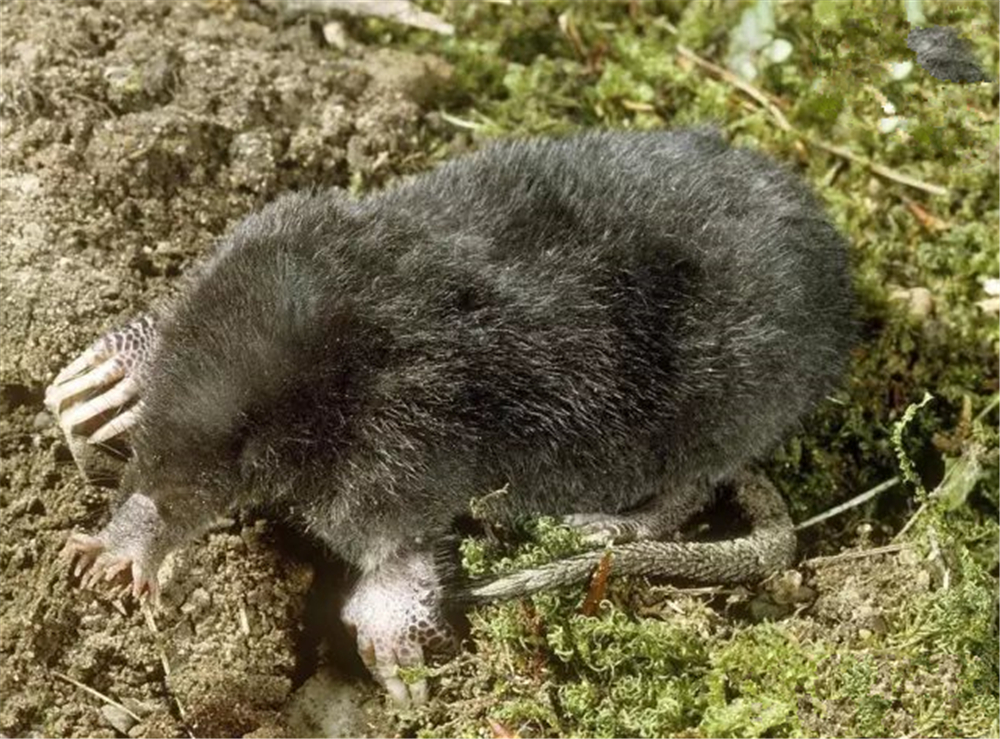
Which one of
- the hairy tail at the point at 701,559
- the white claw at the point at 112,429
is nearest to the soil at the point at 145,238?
the white claw at the point at 112,429

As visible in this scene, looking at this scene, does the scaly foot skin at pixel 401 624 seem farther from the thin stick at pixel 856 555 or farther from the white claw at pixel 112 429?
the thin stick at pixel 856 555

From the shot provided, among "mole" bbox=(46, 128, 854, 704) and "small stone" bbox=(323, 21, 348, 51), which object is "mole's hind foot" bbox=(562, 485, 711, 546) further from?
"small stone" bbox=(323, 21, 348, 51)

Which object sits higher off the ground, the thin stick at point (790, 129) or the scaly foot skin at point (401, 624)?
the thin stick at point (790, 129)

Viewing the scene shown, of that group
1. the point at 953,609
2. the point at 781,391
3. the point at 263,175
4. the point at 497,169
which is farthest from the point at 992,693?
the point at 263,175

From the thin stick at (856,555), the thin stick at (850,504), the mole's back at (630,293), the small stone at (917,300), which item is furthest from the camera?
the small stone at (917,300)

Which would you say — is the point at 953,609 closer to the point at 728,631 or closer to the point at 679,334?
the point at 728,631

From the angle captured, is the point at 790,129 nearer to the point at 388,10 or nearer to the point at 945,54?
the point at 945,54

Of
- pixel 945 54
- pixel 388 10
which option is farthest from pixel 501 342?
pixel 388 10
